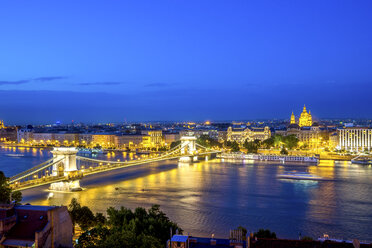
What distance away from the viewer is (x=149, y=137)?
37.7 m

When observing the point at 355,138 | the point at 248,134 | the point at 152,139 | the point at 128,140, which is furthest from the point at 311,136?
the point at 128,140

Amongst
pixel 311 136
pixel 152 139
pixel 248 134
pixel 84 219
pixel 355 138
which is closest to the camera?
pixel 84 219

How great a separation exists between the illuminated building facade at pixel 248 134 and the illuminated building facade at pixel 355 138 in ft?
28.5

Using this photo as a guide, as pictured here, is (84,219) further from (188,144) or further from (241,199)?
(188,144)

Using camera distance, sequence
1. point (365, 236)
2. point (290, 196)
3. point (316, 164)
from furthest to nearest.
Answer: point (316, 164)
point (290, 196)
point (365, 236)

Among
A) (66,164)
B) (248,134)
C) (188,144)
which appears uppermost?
(248,134)

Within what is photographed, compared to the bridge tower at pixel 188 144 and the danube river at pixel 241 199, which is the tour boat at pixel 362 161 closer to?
the danube river at pixel 241 199

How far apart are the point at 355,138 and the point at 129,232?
96.1 ft

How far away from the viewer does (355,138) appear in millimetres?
31094

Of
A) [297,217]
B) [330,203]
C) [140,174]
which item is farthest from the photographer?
[140,174]

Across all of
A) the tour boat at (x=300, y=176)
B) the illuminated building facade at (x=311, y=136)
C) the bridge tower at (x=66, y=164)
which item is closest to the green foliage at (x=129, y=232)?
the bridge tower at (x=66, y=164)

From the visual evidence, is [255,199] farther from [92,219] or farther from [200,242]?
[200,242]

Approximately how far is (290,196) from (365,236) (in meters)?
4.31

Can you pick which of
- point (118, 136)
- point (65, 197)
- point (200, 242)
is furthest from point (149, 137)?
point (200, 242)
